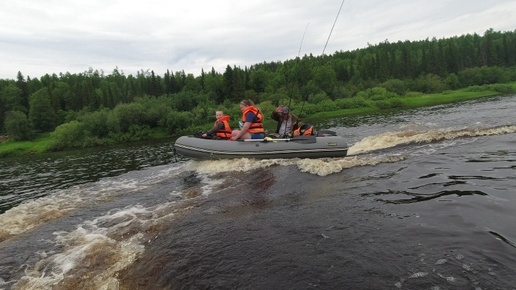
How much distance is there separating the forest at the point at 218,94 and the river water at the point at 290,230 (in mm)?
39134

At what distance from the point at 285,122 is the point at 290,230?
683cm

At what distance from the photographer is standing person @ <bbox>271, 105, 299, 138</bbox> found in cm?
1235

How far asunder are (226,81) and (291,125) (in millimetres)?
65227

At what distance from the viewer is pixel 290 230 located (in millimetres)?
6047

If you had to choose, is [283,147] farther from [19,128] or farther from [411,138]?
[19,128]

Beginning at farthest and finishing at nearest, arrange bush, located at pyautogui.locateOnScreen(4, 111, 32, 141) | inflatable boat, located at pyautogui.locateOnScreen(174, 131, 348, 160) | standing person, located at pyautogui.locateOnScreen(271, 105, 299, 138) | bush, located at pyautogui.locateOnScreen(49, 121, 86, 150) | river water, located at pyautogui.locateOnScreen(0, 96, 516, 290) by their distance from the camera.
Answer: bush, located at pyautogui.locateOnScreen(4, 111, 32, 141) < bush, located at pyautogui.locateOnScreen(49, 121, 86, 150) < standing person, located at pyautogui.locateOnScreen(271, 105, 299, 138) < inflatable boat, located at pyautogui.locateOnScreen(174, 131, 348, 160) < river water, located at pyautogui.locateOnScreen(0, 96, 516, 290)

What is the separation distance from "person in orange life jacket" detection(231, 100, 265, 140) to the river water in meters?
1.32

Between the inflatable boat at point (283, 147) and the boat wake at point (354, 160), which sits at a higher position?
the inflatable boat at point (283, 147)

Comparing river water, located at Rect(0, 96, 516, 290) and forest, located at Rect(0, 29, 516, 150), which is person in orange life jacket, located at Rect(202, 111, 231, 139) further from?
forest, located at Rect(0, 29, 516, 150)

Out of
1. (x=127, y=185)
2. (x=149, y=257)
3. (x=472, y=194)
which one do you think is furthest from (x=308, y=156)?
(x=149, y=257)

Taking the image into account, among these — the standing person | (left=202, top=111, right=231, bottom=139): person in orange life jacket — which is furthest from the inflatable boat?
the standing person

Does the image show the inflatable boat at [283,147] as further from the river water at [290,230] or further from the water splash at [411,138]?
the water splash at [411,138]

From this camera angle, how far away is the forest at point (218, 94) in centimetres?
4847

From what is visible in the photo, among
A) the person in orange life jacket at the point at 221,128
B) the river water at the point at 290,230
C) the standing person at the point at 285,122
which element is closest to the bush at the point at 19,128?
the river water at the point at 290,230
